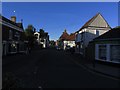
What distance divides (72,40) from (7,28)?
57.8 meters

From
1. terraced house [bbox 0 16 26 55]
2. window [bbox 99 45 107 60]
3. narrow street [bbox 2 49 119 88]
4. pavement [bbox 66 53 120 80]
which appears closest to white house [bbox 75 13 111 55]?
terraced house [bbox 0 16 26 55]

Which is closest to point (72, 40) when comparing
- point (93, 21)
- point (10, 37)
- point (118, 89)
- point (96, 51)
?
point (93, 21)

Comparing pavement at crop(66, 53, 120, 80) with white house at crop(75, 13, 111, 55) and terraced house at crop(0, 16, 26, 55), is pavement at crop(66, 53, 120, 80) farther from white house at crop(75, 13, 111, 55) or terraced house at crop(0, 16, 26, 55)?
white house at crop(75, 13, 111, 55)

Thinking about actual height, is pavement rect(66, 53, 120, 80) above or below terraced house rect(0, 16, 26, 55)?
below

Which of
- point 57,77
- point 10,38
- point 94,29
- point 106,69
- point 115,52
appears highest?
point 94,29

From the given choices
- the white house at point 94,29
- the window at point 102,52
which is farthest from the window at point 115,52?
the white house at point 94,29

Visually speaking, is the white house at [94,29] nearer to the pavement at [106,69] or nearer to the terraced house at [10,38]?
the terraced house at [10,38]

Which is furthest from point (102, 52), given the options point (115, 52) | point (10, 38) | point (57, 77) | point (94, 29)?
point (10, 38)

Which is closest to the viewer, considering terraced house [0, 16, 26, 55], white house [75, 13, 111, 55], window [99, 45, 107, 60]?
window [99, 45, 107, 60]

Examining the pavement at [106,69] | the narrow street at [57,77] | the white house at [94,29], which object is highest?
the white house at [94,29]

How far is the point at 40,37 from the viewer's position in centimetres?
12156

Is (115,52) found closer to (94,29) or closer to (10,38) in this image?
(94,29)

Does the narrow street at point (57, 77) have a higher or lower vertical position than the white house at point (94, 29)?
lower

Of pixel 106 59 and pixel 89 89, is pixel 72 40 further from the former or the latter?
pixel 89 89
